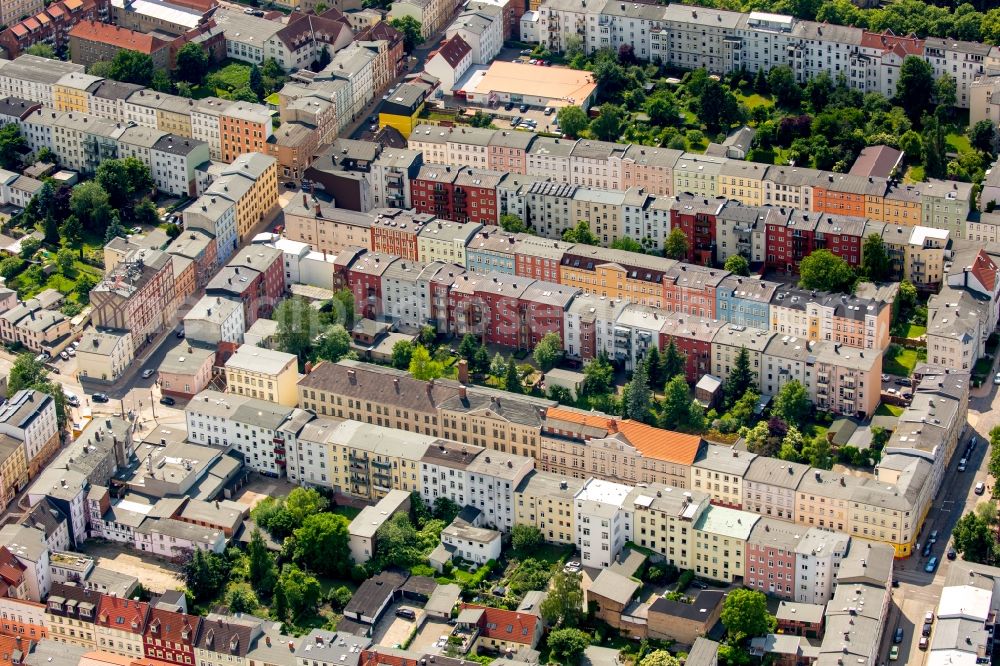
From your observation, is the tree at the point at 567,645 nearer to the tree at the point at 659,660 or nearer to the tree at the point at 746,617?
the tree at the point at 659,660

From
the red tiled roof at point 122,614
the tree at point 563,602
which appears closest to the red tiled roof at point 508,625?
the tree at point 563,602

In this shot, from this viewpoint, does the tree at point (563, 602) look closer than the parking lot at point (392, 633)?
Yes

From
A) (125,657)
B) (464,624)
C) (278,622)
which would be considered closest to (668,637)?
(464,624)

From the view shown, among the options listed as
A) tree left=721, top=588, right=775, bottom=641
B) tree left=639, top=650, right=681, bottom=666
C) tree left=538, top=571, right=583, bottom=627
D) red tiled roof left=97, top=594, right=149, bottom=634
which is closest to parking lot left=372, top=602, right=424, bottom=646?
tree left=538, top=571, right=583, bottom=627

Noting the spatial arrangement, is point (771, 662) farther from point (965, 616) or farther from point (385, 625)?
point (385, 625)
